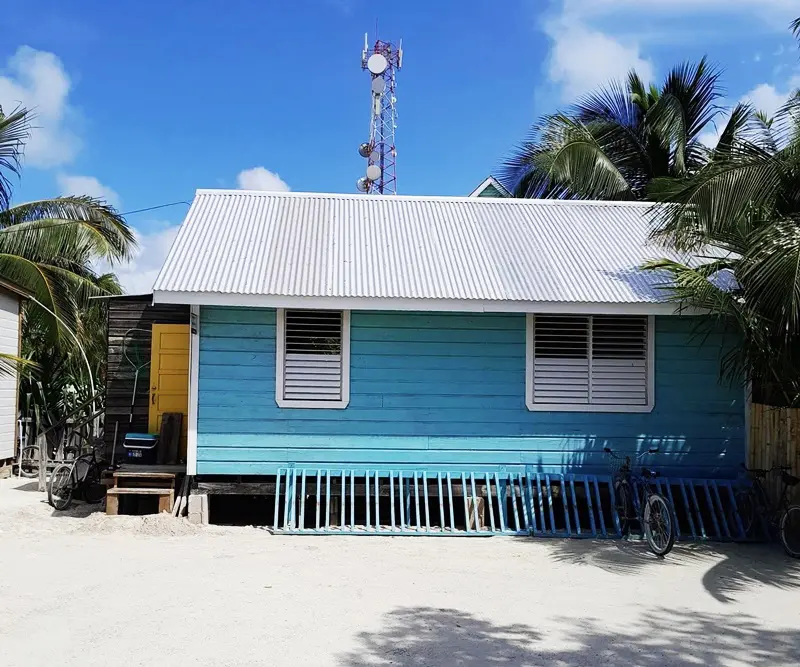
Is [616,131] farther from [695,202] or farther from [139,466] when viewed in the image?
[139,466]

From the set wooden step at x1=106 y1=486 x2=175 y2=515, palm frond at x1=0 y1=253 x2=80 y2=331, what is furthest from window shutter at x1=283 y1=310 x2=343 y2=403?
palm frond at x1=0 y1=253 x2=80 y2=331

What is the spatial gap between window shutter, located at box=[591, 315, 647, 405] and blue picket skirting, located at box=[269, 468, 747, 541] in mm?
1056

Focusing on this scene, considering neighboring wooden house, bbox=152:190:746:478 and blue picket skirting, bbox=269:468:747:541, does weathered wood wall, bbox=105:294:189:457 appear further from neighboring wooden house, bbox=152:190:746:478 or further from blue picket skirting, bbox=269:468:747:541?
blue picket skirting, bbox=269:468:747:541

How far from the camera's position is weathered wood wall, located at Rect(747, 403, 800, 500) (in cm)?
898

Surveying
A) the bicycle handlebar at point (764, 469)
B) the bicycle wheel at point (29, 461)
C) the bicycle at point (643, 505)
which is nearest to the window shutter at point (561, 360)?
the bicycle at point (643, 505)

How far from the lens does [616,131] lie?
19016mm

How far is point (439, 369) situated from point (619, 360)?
233cm

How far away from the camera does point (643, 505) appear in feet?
28.5

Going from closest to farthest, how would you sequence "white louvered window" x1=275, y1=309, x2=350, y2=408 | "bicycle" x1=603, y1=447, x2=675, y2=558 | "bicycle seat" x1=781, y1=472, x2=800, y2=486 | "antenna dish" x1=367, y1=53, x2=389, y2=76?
"bicycle" x1=603, y1=447, x2=675, y2=558
"bicycle seat" x1=781, y1=472, x2=800, y2=486
"white louvered window" x1=275, y1=309, x2=350, y2=408
"antenna dish" x1=367, y1=53, x2=389, y2=76

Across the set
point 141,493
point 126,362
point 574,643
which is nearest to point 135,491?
point 141,493

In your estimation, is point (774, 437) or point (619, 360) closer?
point (774, 437)

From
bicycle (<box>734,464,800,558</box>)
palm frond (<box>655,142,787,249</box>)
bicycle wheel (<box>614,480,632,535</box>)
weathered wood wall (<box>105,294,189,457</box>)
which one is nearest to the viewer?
palm frond (<box>655,142,787,249</box>)

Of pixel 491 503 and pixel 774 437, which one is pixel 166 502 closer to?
pixel 491 503

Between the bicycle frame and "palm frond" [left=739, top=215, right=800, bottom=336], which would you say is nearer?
"palm frond" [left=739, top=215, right=800, bottom=336]
